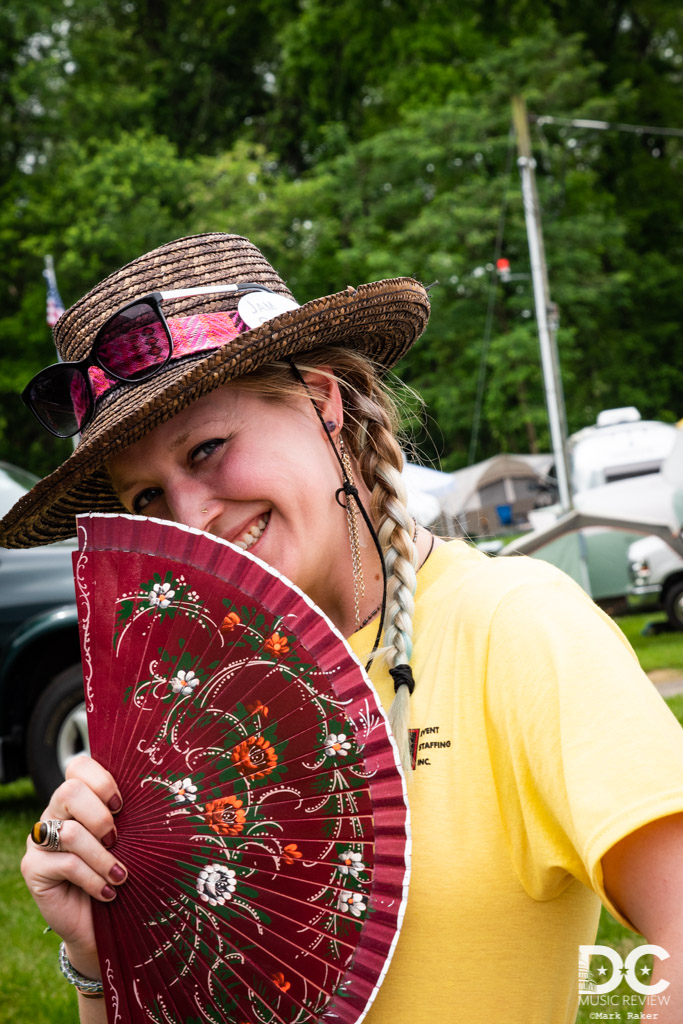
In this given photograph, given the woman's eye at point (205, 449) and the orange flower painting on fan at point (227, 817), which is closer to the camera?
the orange flower painting on fan at point (227, 817)

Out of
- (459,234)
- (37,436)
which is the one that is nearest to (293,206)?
(459,234)

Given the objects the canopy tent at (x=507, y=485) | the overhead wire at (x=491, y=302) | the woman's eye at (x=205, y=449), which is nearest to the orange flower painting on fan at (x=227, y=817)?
the woman's eye at (x=205, y=449)

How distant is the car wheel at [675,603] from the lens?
36.8 feet

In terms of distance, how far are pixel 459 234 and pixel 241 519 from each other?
25.1m

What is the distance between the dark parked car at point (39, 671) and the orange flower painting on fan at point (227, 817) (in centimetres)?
409

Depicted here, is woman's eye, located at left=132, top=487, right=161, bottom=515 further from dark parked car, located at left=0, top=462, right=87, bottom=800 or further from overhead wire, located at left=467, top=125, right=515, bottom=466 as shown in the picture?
overhead wire, located at left=467, top=125, right=515, bottom=466

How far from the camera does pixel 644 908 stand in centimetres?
101

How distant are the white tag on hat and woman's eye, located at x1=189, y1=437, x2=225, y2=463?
0.18 meters

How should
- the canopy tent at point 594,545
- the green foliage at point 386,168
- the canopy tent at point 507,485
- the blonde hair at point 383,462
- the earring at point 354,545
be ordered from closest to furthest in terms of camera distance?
the blonde hair at point 383,462 → the earring at point 354,545 → the canopy tent at point 594,545 → the green foliage at point 386,168 → the canopy tent at point 507,485

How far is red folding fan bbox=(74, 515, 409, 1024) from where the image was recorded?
122 centimetres

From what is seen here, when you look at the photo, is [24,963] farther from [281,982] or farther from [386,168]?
[386,168]

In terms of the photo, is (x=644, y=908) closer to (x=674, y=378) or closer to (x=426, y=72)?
(x=426, y=72)

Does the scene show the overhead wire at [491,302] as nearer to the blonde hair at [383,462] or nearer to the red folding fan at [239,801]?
the blonde hair at [383,462]

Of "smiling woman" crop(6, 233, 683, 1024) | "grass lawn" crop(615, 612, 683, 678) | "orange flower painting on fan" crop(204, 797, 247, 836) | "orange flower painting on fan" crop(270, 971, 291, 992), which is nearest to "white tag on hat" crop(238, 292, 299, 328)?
"smiling woman" crop(6, 233, 683, 1024)
